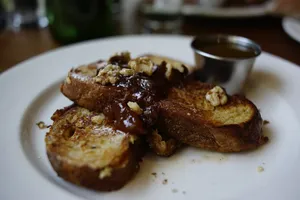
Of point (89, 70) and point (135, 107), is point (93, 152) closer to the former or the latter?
point (135, 107)

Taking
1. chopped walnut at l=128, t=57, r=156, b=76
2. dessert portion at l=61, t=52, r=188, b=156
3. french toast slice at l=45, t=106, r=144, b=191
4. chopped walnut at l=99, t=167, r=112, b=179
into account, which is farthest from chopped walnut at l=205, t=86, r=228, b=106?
Result: chopped walnut at l=99, t=167, r=112, b=179

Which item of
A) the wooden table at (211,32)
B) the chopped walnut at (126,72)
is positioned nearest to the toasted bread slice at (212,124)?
the chopped walnut at (126,72)

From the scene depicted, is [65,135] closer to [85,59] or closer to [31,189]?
[31,189]

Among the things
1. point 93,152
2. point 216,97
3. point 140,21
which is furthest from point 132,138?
point 140,21

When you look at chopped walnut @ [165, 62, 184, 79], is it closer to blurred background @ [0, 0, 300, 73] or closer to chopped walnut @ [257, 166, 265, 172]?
chopped walnut @ [257, 166, 265, 172]

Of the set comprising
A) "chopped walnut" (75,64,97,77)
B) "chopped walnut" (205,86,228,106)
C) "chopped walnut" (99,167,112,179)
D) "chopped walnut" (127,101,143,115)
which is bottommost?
"chopped walnut" (99,167,112,179)

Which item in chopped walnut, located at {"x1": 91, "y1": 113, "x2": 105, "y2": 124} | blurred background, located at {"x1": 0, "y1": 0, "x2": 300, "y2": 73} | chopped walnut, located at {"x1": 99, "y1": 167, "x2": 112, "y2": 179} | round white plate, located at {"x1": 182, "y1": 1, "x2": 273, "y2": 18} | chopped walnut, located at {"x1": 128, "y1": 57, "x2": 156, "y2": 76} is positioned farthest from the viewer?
round white plate, located at {"x1": 182, "y1": 1, "x2": 273, "y2": 18}

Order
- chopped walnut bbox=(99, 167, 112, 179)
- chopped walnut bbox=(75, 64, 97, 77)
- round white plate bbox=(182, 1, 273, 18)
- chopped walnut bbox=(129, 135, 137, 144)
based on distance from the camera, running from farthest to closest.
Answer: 1. round white plate bbox=(182, 1, 273, 18)
2. chopped walnut bbox=(75, 64, 97, 77)
3. chopped walnut bbox=(129, 135, 137, 144)
4. chopped walnut bbox=(99, 167, 112, 179)
